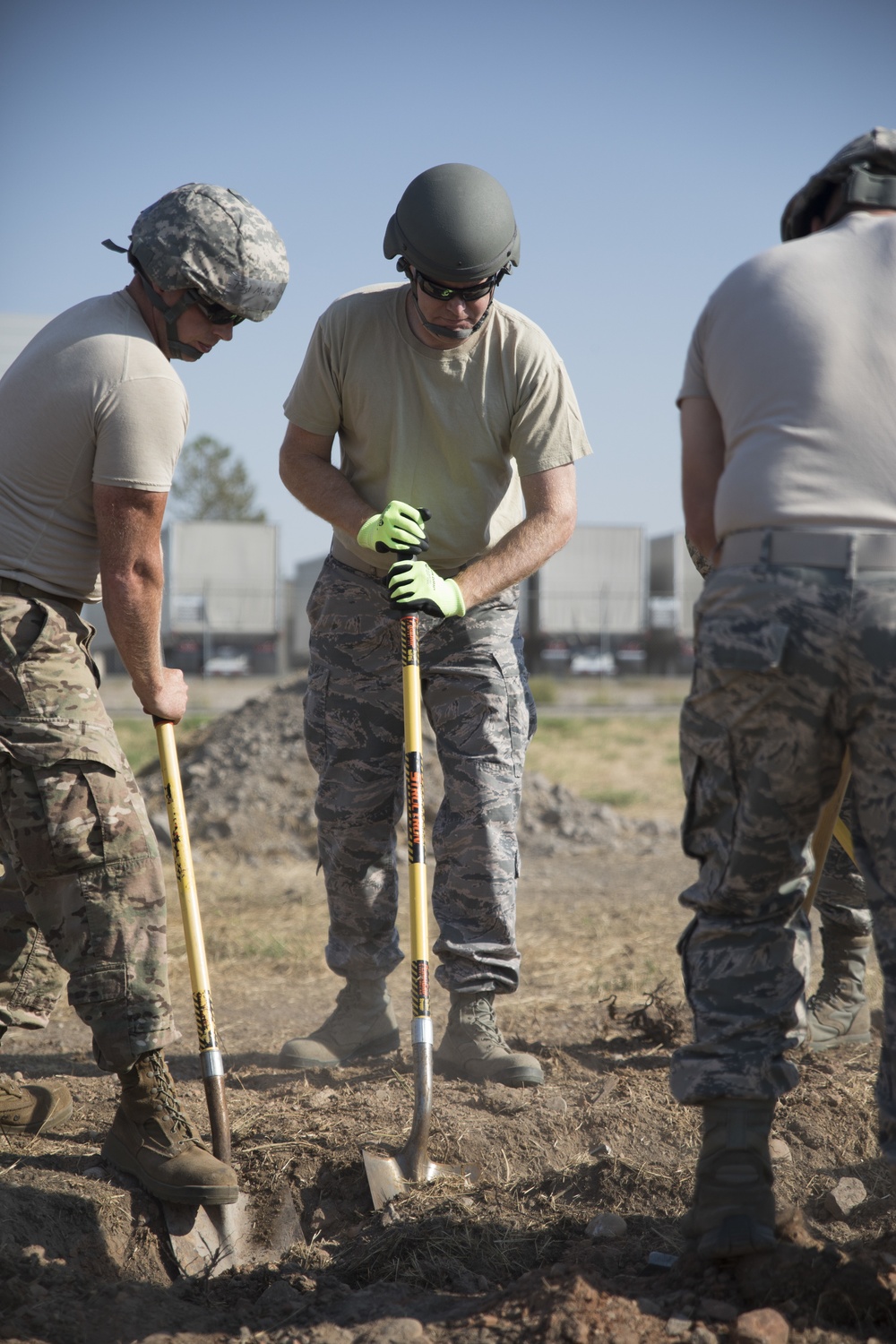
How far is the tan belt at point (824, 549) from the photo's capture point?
230cm

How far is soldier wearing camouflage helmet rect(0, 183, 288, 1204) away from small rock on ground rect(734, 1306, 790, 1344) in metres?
1.35

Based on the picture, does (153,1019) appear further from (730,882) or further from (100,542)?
(730,882)

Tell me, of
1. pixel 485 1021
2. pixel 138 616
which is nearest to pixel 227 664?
pixel 485 1021

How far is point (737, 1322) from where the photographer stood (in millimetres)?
2248

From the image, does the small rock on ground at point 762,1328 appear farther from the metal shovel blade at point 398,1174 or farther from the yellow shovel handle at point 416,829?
the yellow shovel handle at point 416,829

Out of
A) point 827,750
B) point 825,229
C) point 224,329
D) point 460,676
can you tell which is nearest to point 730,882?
point 827,750

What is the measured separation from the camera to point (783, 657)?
91.4 inches

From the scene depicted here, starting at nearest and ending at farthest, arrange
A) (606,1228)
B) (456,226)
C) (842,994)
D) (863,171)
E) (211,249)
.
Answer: (863,171), (606,1228), (211,249), (456,226), (842,994)

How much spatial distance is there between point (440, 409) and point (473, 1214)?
244cm

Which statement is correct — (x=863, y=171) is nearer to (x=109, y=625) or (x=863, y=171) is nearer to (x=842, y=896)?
(x=109, y=625)

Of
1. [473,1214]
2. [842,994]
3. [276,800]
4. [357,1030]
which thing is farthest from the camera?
[276,800]

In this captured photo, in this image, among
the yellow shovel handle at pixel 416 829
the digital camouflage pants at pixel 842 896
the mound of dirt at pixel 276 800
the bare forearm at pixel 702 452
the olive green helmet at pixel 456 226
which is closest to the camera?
the bare forearm at pixel 702 452

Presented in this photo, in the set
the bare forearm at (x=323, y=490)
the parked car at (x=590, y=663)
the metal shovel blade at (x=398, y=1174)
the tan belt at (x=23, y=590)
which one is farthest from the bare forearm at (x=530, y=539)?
the parked car at (x=590, y=663)

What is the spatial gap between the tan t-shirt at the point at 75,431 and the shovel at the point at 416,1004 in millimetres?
1053
